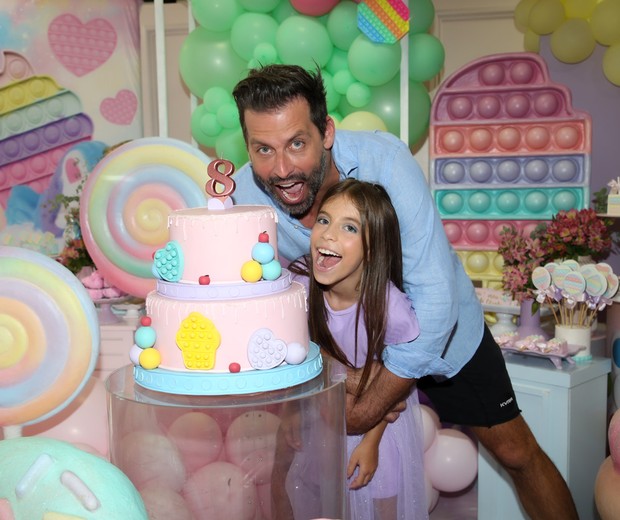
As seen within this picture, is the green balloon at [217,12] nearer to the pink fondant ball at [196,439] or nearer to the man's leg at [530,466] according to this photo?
the man's leg at [530,466]

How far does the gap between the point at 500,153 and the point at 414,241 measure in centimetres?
179

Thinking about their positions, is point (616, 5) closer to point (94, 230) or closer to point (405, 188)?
point (405, 188)

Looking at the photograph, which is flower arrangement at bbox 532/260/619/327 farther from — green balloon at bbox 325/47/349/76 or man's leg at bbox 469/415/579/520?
green balloon at bbox 325/47/349/76

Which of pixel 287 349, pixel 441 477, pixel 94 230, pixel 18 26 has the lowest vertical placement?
pixel 441 477

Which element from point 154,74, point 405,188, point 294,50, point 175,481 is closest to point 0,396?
point 175,481

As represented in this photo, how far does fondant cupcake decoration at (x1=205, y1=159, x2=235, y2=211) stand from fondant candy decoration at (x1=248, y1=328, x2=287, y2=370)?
375mm

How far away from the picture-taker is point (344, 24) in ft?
12.2

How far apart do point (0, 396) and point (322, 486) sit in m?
0.95

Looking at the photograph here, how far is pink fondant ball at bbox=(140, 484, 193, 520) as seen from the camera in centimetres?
193

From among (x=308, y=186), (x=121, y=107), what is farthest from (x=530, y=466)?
(x=121, y=107)

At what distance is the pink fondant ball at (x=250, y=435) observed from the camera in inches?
81.7

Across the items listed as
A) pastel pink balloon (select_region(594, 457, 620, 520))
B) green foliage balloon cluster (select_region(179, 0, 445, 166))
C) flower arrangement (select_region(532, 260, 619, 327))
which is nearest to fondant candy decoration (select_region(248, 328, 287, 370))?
pastel pink balloon (select_region(594, 457, 620, 520))

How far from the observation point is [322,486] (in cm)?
198

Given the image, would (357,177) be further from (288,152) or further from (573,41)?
(573,41)
